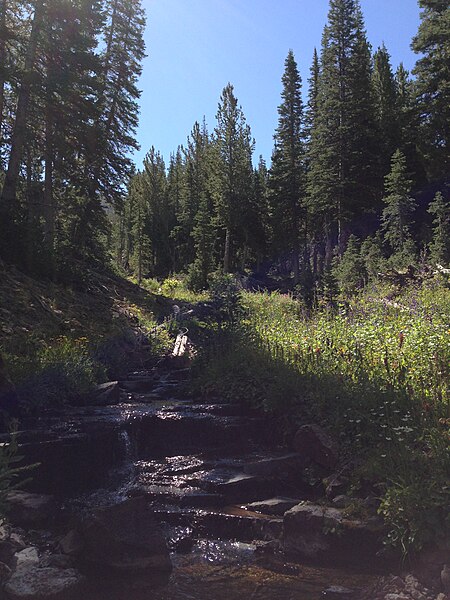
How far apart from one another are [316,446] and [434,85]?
32.0 meters

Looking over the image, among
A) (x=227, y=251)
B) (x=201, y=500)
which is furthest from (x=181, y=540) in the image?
(x=227, y=251)

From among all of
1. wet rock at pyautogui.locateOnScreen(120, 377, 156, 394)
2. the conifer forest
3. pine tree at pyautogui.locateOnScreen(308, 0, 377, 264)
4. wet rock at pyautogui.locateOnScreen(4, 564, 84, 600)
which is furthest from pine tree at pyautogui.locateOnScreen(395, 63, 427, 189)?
wet rock at pyautogui.locateOnScreen(4, 564, 84, 600)

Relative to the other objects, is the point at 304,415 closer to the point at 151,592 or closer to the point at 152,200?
the point at 151,592

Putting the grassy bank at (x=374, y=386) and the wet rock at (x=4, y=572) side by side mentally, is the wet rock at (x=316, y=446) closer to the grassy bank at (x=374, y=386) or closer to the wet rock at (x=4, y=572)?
the grassy bank at (x=374, y=386)

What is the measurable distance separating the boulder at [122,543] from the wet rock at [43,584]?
295 millimetres

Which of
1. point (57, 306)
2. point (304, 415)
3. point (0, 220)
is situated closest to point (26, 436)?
point (304, 415)

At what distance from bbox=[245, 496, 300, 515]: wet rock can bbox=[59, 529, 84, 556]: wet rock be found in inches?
67.7

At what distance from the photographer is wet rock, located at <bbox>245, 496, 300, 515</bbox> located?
4496mm

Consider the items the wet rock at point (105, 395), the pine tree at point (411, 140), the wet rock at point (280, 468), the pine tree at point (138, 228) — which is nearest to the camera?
the wet rock at point (280, 468)

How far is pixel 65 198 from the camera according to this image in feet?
67.9

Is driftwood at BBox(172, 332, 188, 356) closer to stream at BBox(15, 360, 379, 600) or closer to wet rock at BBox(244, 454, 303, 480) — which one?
stream at BBox(15, 360, 379, 600)

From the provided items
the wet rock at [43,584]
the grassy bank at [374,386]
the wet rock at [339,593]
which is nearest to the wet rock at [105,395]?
the grassy bank at [374,386]

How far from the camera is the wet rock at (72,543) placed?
146 inches

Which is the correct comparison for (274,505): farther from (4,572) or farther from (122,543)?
(4,572)
